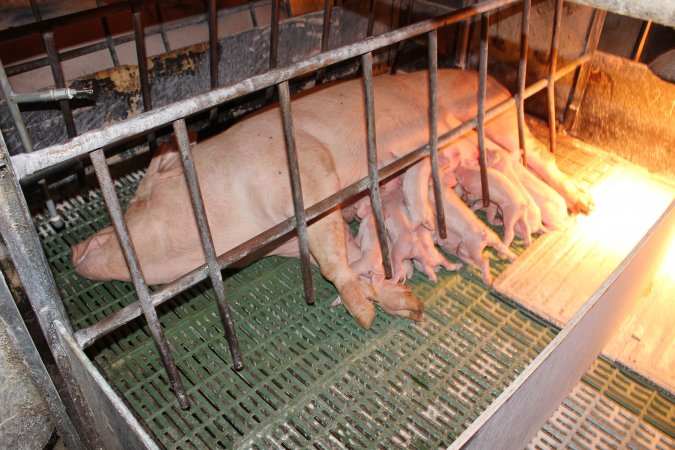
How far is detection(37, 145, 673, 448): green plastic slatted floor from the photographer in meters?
2.41

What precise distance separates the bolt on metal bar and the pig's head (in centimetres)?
200

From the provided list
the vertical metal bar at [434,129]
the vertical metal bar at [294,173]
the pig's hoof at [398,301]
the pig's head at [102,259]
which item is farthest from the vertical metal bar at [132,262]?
the vertical metal bar at [434,129]

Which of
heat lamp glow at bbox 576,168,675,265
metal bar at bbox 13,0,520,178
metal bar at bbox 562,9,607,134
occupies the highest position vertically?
metal bar at bbox 13,0,520,178

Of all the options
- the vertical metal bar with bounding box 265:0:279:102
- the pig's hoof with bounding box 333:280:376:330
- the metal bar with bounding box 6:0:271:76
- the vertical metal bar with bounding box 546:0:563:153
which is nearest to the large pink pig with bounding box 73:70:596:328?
the pig's hoof with bounding box 333:280:376:330

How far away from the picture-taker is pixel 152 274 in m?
2.89

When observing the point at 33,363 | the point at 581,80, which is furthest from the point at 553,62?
the point at 33,363

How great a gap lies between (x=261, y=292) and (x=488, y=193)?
143cm

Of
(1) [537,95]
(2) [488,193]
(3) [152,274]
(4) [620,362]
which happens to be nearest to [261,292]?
(3) [152,274]

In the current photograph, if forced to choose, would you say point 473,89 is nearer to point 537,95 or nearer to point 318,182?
point 537,95

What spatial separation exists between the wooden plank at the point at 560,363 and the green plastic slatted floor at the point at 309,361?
1.38 ft

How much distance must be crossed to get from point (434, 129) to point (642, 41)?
170 cm

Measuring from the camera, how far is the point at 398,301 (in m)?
2.83

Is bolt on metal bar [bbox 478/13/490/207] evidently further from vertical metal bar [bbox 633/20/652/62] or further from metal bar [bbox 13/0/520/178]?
vertical metal bar [bbox 633/20/652/62]

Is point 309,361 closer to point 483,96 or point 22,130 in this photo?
point 483,96
